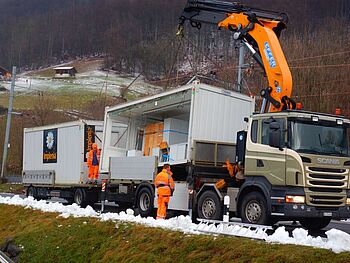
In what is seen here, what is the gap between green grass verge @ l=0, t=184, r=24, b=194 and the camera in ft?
113

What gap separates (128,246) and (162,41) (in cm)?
5047

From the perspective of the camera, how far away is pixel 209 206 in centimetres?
1257

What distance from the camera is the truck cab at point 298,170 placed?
10.6 metres

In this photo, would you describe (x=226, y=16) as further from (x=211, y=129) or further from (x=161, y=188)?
(x=161, y=188)

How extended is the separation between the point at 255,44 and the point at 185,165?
12.3ft

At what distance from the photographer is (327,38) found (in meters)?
30.5

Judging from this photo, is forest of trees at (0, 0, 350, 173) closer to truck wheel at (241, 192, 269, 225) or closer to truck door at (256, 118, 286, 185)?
truck door at (256, 118, 286, 185)

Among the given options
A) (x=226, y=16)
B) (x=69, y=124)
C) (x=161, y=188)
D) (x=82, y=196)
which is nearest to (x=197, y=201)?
(x=161, y=188)

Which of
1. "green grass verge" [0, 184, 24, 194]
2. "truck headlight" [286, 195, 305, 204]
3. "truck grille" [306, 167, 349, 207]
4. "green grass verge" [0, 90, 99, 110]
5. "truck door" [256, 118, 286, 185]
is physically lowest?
"green grass verge" [0, 184, 24, 194]

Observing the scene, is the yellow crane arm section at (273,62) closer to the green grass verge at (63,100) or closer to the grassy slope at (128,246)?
the grassy slope at (128,246)

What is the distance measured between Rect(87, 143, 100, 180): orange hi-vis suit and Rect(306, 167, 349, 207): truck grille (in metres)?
9.75

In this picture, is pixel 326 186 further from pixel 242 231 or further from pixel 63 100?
pixel 63 100

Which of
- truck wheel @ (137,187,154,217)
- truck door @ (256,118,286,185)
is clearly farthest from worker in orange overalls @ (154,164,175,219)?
truck door @ (256,118,286,185)

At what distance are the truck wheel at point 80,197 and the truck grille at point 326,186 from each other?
1107 cm
